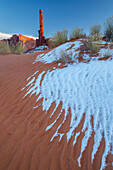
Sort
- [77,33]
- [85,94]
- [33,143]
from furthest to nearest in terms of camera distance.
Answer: [77,33] < [85,94] < [33,143]

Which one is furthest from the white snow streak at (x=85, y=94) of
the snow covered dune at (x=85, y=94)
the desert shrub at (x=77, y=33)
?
the desert shrub at (x=77, y=33)

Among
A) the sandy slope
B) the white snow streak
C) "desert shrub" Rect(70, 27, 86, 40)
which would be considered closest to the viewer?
the sandy slope

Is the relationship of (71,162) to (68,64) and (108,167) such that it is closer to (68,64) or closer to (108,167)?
(108,167)

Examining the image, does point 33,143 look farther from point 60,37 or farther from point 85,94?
point 60,37

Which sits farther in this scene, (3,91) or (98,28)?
(98,28)

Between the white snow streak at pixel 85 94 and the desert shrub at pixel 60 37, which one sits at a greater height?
the desert shrub at pixel 60 37

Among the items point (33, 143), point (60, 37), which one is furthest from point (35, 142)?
point (60, 37)

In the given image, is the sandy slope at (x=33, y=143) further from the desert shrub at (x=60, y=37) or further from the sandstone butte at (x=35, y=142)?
the desert shrub at (x=60, y=37)

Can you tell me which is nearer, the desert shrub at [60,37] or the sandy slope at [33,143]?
the sandy slope at [33,143]

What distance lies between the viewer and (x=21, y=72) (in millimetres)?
5078

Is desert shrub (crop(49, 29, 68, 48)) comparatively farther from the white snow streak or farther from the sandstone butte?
the sandstone butte

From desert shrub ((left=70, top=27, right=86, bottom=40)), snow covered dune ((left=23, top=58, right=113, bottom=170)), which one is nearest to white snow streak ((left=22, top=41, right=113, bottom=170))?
snow covered dune ((left=23, top=58, right=113, bottom=170))

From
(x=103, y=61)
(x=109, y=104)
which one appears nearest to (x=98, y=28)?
(x=103, y=61)

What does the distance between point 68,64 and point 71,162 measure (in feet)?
12.3
